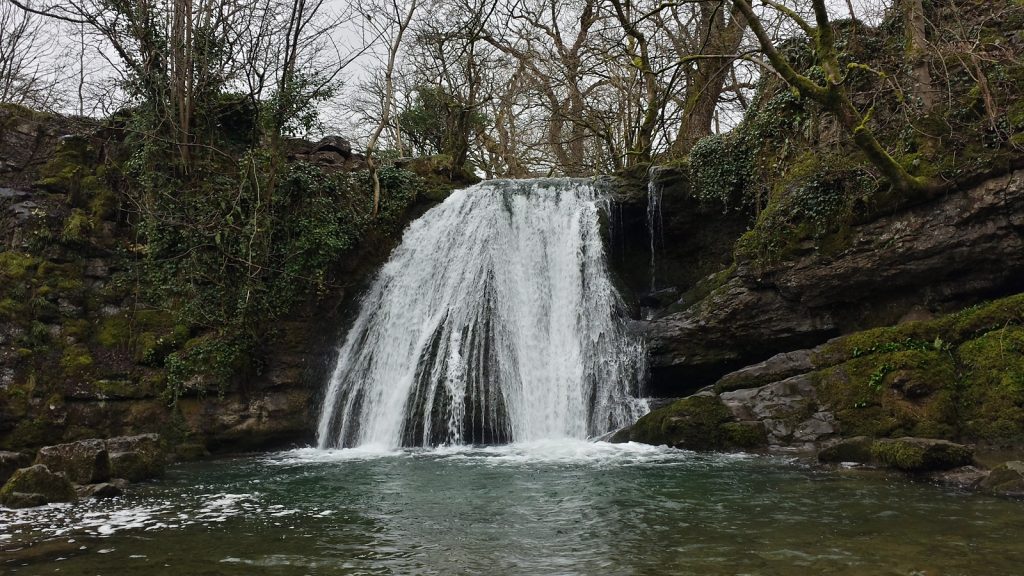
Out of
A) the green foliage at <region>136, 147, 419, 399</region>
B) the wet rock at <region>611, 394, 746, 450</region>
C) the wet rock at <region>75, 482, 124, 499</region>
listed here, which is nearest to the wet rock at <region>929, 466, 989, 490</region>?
the wet rock at <region>611, 394, 746, 450</region>

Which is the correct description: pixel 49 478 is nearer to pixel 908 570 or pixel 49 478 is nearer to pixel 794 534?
pixel 794 534

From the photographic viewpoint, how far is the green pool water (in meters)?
4.05

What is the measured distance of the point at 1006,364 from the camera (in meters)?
7.45

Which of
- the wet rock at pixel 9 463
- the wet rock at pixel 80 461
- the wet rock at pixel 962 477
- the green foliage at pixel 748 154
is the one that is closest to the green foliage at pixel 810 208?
the green foliage at pixel 748 154

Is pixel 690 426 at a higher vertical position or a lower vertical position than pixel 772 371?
lower

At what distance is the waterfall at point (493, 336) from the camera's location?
11477 millimetres

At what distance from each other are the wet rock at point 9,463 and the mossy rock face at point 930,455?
1038cm

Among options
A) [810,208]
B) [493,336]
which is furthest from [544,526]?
[810,208]

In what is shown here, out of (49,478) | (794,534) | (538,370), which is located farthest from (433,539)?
(538,370)

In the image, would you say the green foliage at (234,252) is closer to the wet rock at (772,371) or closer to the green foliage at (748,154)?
the green foliage at (748,154)

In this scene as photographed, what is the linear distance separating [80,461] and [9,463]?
1.17 m

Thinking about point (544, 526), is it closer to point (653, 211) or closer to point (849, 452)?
point (849, 452)

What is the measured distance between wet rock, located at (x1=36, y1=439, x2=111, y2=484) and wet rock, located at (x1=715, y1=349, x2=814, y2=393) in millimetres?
8542

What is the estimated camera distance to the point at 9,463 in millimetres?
7812
